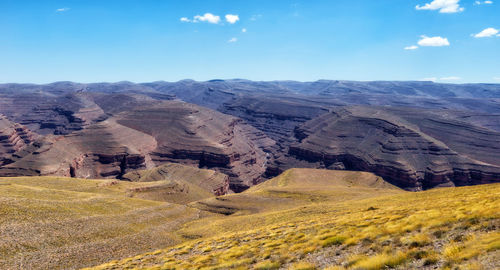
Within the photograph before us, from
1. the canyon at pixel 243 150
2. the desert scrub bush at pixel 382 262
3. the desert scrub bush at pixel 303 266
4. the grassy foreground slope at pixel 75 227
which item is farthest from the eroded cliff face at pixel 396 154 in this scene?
the desert scrub bush at pixel 382 262

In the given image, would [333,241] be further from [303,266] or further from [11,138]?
[11,138]

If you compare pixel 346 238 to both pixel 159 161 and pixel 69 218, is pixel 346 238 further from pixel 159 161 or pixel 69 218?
pixel 159 161

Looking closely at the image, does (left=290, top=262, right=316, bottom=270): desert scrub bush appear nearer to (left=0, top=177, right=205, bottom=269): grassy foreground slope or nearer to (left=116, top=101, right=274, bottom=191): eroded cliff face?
(left=0, top=177, right=205, bottom=269): grassy foreground slope

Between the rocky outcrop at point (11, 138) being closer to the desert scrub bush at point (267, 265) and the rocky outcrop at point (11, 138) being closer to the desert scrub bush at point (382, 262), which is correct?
the desert scrub bush at point (267, 265)

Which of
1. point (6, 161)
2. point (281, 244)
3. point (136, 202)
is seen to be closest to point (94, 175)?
point (6, 161)

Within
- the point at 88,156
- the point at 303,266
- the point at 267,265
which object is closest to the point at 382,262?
the point at 303,266

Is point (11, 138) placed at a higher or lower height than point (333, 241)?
lower

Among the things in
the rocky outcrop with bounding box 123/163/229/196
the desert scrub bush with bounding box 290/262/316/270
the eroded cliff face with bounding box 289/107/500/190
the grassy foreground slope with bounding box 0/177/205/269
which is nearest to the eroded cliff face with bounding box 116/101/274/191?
the rocky outcrop with bounding box 123/163/229/196
